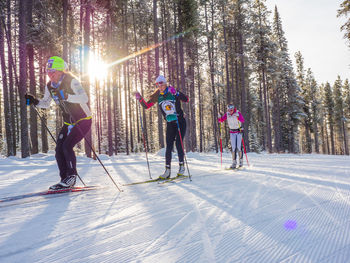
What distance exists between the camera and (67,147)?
13.5 ft

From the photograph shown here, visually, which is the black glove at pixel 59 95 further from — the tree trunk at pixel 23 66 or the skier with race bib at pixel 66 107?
the tree trunk at pixel 23 66

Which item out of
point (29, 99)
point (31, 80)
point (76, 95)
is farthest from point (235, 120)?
point (31, 80)

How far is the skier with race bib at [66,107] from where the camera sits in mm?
4004

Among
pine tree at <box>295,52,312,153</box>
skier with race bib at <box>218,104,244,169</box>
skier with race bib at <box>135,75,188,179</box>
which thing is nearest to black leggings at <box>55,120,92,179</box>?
skier with race bib at <box>135,75,188,179</box>

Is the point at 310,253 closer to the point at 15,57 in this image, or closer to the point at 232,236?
the point at 232,236

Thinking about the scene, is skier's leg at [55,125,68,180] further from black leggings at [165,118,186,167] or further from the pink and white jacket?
the pink and white jacket

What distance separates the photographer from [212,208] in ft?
9.41

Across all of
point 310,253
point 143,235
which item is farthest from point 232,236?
point 143,235

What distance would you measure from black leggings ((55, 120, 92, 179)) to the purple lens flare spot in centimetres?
364

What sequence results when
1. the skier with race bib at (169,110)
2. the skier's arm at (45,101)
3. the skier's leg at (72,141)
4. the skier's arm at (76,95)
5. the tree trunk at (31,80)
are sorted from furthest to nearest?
the tree trunk at (31,80) → the skier with race bib at (169,110) → the skier's arm at (45,101) → the skier's leg at (72,141) → the skier's arm at (76,95)

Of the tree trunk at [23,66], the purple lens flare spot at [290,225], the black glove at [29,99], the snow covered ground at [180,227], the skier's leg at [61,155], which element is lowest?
the purple lens flare spot at [290,225]

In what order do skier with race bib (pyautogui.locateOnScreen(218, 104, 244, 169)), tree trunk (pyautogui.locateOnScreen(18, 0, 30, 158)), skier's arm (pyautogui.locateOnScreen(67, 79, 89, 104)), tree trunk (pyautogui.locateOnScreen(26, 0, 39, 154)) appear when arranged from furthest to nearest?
tree trunk (pyautogui.locateOnScreen(26, 0, 39, 154)), tree trunk (pyautogui.locateOnScreen(18, 0, 30, 158)), skier with race bib (pyautogui.locateOnScreen(218, 104, 244, 169)), skier's arm (pyautogui.locateOnScreen(67, 79, 89, 104))

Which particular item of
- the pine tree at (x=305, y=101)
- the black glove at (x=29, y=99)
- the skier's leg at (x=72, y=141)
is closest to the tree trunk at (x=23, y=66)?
the black glove at (x=29, y=99)

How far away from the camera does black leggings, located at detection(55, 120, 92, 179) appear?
4152 mm
